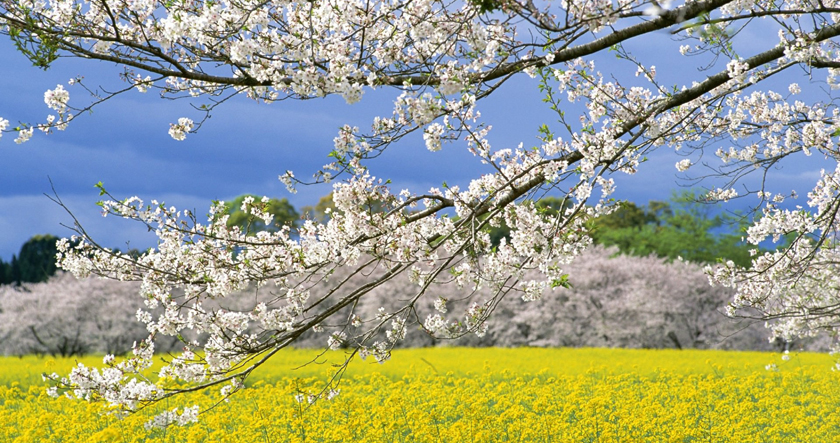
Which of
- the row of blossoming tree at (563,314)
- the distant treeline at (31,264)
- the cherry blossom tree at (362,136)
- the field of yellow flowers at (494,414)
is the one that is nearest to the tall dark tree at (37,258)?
the distant treeline at (31,264)

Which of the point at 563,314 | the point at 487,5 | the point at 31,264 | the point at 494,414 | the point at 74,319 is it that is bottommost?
the point at 494,414

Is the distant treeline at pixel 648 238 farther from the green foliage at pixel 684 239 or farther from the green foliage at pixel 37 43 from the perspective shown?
the green foliage at pixel 37 43

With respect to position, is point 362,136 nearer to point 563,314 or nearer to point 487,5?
point 487,5

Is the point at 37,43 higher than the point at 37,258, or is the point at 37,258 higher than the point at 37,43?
the point at 37,258

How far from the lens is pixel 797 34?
5.27 metres

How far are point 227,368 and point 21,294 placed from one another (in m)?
27.9

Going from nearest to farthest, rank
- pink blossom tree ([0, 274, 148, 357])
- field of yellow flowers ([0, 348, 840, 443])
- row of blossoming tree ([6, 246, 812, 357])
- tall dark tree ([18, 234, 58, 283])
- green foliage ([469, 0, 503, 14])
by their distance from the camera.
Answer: green foliage ([469, 0, 503, 14]) < field of yellow flowers ([0, 348, 840, 443]) < pink blossom tree ([0, 274, 148, 357]) < row of blossoming tree ([6, 246, 812, 357]) < tall dark tree ([18, 234, 58, 283])

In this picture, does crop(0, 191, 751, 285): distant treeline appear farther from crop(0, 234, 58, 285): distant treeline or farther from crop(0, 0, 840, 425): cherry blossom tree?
crop(0, 0, 840, 425): cherry blossom tree

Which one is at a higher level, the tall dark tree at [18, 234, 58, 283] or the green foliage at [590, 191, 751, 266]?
the tall dark tree at [18, 234, 58, 283]

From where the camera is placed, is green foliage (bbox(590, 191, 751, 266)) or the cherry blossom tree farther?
green foliage (bbox(590, 191, 751, 266))

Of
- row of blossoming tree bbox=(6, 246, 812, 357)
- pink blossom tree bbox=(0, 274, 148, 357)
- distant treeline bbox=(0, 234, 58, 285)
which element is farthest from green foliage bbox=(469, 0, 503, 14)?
distant treeline bbox=(0, 234, 58, 285)

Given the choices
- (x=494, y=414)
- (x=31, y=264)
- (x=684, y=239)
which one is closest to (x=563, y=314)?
(x=684, y=239)

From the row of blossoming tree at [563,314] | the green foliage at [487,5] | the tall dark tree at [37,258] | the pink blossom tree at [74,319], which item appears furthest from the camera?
the tall dark tree at [37,258]

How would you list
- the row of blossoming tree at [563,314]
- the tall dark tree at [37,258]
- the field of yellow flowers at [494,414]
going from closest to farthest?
the field of yellow flowers at [494,414]
the row of blossoming tree at [563,314]
the tall dark tree at [37,258]
